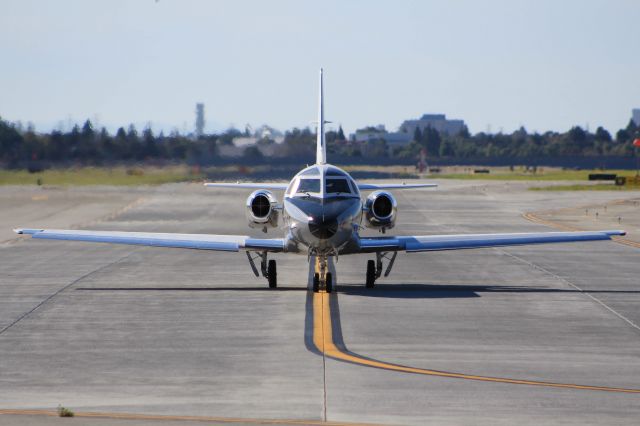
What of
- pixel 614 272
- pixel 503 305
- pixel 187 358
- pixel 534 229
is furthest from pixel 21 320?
pixel 534 229

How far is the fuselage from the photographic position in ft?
81.7

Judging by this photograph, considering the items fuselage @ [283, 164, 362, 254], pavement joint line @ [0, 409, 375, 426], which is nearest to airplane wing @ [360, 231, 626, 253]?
fuselage @ [283, 164, 362, 254]

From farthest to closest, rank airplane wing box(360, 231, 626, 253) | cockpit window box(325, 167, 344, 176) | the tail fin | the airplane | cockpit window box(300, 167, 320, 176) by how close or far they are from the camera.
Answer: the tail fin
airplane wing box(360, 231, 626, 253)
cockpit window box(300, 167, 320, 176)
cockpit window box(325, 167, 344, 176)
the airplane

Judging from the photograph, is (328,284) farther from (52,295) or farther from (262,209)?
(52,295)

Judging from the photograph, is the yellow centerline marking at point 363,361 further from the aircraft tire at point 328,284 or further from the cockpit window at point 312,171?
the cockpit window at point 312,171

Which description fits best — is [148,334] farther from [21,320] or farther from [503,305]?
[503,305]

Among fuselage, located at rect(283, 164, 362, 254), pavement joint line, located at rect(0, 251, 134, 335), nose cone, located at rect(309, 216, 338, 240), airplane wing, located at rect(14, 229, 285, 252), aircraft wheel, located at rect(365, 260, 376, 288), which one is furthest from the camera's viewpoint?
aircraft wheel, located at rect(365, 260, 376, 288)

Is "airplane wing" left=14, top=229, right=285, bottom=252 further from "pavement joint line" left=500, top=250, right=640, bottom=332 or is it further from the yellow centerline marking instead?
"pavement joint line" left=500, top=250, right=640, bottom=332

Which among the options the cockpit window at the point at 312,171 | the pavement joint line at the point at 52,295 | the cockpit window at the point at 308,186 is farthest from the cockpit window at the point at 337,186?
the pavement joint line at the point at 52,295

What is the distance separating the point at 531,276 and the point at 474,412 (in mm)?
17645

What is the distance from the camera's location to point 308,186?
2600 centimetres

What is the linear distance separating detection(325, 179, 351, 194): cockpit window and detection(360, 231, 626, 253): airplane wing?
4.84 ft

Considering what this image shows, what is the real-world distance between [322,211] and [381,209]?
2.97 m

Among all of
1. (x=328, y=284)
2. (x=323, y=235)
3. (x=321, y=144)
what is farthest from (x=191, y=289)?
(x=321, y=144)
